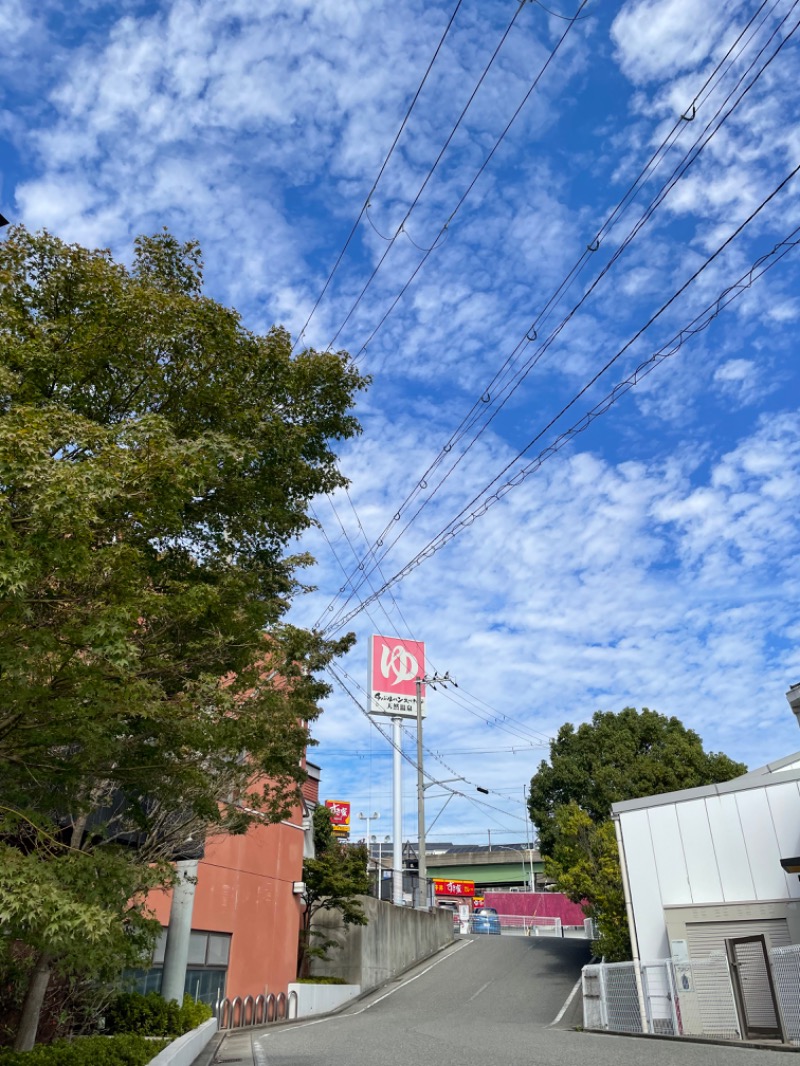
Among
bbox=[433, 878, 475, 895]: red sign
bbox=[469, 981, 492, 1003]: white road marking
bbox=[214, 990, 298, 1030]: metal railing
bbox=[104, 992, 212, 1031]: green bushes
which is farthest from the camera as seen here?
bbox=[433, 878, 475, 895]: red sign

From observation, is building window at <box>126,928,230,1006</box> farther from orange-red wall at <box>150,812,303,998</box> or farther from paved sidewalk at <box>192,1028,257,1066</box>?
paved sidewalk at <box>192,1028,257,1066</box>

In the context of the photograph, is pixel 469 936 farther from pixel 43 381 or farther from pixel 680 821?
pixel 43 381

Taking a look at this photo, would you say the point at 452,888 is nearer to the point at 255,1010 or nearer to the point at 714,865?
the point at 255,1010

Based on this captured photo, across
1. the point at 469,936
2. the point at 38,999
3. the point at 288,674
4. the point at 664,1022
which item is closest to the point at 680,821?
the point at 664,1022

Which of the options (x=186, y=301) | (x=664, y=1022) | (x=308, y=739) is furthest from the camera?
(x=664, y=1022)

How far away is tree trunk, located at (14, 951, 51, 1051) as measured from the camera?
27.8 feet

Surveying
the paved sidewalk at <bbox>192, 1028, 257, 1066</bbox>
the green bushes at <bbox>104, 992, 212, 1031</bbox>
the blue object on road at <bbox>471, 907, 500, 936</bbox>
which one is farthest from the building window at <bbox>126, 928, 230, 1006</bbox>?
the blue object on road at <bbox>471, 907, 500, 936</bbox>

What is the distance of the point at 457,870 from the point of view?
193 ft

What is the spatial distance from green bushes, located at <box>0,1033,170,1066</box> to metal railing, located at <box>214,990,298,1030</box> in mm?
8768

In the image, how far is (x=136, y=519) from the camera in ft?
21.1

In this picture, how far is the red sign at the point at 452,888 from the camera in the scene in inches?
2062

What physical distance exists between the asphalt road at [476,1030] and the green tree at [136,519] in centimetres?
524

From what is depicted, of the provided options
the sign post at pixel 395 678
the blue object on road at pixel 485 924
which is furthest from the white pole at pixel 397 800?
the blue object on road at pixel 485 924

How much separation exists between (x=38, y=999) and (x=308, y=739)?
4693 mm
